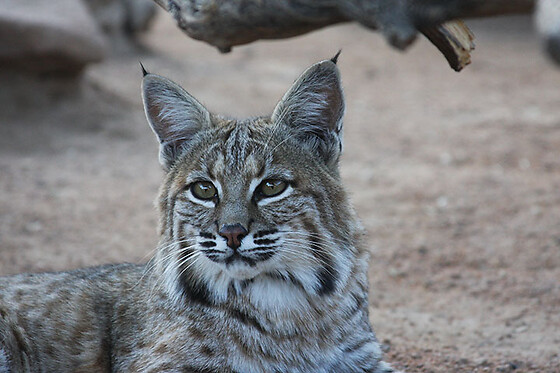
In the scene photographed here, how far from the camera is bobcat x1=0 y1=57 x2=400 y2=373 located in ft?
13.3

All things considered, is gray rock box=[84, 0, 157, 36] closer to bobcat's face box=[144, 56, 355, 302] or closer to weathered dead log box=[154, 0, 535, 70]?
weathered dead log box=[154, 0, 535, 70]

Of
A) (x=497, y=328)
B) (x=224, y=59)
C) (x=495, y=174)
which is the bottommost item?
(x=497, y=328)

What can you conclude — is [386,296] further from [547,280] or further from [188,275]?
[188,275]

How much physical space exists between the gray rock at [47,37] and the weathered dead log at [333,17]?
629 centimetres

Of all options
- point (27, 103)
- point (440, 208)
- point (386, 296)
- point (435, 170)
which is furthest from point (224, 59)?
point (386, 296)

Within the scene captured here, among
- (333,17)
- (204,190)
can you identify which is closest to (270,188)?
(204,190)

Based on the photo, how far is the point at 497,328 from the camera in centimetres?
577

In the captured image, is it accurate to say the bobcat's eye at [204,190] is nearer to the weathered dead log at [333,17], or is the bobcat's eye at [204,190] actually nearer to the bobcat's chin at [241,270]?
the bobcat's chin at [241,270]

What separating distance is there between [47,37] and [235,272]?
7.51m

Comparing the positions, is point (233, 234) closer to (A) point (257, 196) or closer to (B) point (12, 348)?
(A) point (257, 196)

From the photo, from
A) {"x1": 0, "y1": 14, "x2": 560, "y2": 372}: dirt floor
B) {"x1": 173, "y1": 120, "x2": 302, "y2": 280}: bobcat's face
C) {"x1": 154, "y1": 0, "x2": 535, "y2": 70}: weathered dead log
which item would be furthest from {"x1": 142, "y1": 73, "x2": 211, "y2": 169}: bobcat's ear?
{"x1": 0, "y1": 14, "x2": 560, "y2": 372}: dirt floor

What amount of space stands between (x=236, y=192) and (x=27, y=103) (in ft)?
25.7

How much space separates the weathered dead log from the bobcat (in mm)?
391

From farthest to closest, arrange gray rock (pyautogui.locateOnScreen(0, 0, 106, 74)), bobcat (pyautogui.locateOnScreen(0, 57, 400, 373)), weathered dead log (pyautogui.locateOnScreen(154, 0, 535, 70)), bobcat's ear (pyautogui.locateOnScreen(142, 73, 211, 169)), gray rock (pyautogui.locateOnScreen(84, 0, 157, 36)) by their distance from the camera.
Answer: gray rock (pyautogui.locateOnScreen(84, 0, 157, 36)), gray rock (pyautogui.locateOnScreen(0, 0, 106, 74)), bobcat's ear (pyautogui.locateOnScreen(142, 73, 211, 169)), bobcat (pyautogui.locateOnScreen(0, 57, 400, 373)), weathered dead log (pyautogui.locateOnScreen(154, 0, 535, 70))
